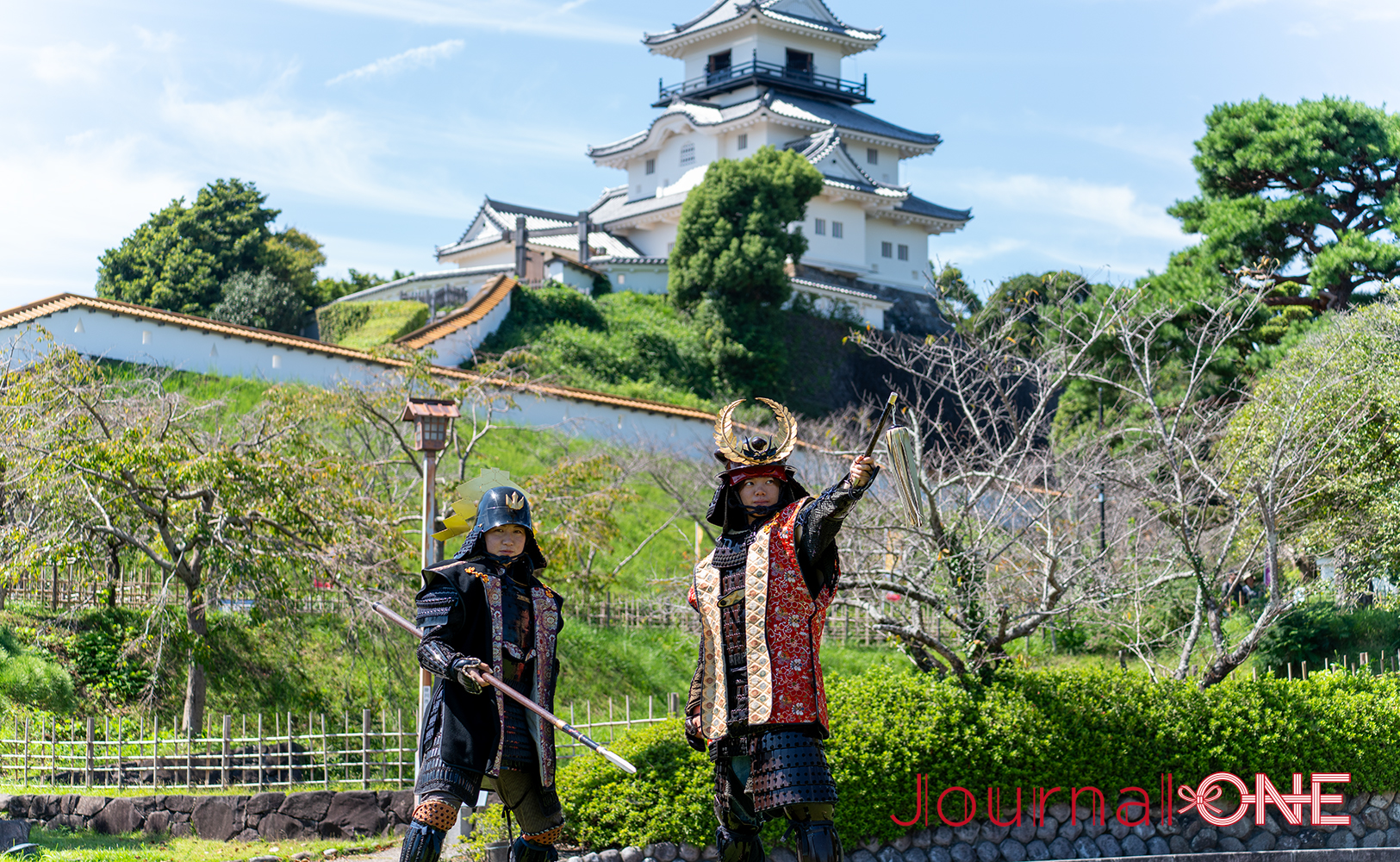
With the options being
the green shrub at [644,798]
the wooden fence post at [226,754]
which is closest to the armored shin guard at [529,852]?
the green shrub at [644,798]

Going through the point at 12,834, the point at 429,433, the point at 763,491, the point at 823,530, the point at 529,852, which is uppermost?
the point at 429,433

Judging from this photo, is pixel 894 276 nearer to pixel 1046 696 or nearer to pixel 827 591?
pixel 1046 696

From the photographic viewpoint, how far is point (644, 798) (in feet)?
23.9

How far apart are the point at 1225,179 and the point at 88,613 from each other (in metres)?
18.4

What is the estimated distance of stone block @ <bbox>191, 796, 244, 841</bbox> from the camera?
365 inches

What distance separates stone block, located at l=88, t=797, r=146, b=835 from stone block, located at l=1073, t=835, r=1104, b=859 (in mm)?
6553

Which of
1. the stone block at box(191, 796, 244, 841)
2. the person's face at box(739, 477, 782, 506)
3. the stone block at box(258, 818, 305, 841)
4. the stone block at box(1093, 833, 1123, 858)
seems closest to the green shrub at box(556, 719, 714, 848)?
the person's face at box(739, 477, 782, 506)

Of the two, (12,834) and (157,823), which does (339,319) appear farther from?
(12,834)

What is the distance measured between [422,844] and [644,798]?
8.53ft

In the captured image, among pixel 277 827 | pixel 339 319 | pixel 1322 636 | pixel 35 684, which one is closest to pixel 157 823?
pixel 277 827

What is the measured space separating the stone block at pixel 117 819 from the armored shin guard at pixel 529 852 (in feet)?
17.3

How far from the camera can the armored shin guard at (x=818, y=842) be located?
15.8 ft

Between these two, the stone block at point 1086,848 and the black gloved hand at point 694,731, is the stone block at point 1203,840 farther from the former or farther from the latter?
the black gloved hand at point 694,731

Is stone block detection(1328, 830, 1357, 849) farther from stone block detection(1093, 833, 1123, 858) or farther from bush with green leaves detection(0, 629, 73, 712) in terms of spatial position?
bush with green leaves detection(0, 629, 73, 712)
